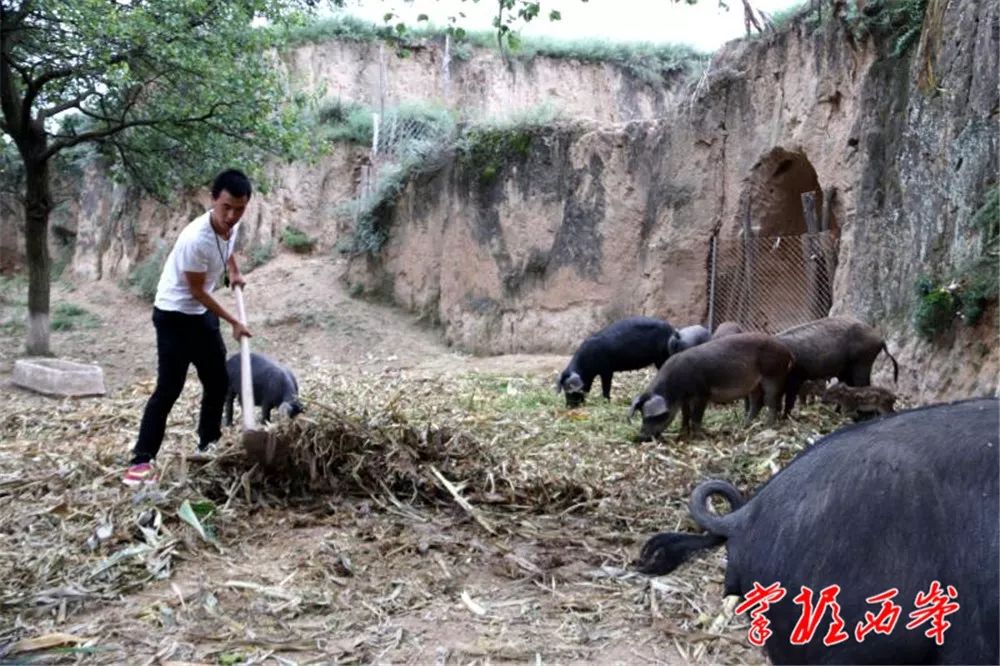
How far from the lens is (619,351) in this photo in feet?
34.5

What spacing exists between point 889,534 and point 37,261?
15502 millimetres

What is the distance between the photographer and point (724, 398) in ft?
25.7

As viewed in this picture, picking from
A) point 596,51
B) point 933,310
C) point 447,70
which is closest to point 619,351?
point 933,310

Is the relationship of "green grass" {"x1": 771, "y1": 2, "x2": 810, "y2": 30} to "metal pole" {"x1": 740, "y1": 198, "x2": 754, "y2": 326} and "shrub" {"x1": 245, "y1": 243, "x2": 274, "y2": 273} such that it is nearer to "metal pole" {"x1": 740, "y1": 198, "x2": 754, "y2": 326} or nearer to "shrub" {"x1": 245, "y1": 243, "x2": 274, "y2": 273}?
"metal pole" {"x1": 740, "y1": 198, "x2": 754, "y2": 326}

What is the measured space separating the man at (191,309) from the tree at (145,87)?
7.84 meters

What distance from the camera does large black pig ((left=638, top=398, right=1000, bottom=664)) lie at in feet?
6.32

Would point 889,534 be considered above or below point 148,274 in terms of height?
above

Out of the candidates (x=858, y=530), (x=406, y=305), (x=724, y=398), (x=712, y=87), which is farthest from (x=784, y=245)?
(x=858, y=530)

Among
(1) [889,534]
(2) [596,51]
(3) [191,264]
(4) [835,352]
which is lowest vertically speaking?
(4) [835,352]

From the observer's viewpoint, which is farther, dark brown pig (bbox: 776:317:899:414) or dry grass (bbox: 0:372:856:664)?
dark brown pig (bbox: 776:317:899:414)

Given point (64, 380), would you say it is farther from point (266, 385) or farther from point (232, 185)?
point (232, 185)

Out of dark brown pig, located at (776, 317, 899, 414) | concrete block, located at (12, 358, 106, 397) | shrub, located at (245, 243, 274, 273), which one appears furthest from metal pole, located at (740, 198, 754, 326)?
shrub, located at (245, 243, 274, 273)

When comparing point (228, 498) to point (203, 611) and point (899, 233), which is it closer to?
point (203, 611)

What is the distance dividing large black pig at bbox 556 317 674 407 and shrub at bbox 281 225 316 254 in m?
12.5
